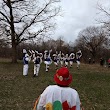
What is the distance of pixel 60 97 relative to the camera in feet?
16.7

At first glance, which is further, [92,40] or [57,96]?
[92,40]

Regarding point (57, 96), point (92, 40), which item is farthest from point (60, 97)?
point (92, 40)

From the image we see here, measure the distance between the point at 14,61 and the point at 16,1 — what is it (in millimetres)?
8072

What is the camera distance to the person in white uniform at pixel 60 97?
5.09 meters

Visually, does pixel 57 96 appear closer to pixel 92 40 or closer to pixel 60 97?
pixel 60 97

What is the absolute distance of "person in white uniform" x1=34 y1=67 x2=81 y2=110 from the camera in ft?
16.7

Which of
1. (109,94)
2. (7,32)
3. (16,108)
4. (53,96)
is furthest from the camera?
(7,32)

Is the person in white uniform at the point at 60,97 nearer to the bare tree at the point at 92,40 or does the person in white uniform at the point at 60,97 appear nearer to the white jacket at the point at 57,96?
the white jacket at the point at 57,96

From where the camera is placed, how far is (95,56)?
98188 millimetres

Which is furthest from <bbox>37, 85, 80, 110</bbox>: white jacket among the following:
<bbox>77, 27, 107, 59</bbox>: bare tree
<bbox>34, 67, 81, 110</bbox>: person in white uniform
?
<bbox>77, 27, 107, 59</bbox>: bare tree

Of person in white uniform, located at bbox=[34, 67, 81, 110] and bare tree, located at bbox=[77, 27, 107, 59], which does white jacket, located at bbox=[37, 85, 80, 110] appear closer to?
person in white uniform, located at bbox=[34, 67, 81, 110]

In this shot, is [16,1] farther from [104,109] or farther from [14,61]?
[104,109]

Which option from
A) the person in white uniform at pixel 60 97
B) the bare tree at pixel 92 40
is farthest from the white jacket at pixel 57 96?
the bare tree at pixel 92 40

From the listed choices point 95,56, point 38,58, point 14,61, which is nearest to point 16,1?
point 14,61
